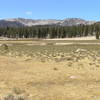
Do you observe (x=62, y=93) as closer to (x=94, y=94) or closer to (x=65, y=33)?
(x=94, y=94)

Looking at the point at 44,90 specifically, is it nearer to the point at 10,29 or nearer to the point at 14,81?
the point at 14,81

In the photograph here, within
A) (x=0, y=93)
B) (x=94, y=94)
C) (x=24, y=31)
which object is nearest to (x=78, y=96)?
(x=94, y=94)

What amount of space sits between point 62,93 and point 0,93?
2796mm

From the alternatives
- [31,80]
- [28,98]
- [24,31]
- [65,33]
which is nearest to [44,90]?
[28,98]

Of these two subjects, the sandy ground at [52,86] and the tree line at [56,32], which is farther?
the tree line at [56,32]

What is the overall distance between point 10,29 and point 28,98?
184818mm

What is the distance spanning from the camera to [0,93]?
41.7ft

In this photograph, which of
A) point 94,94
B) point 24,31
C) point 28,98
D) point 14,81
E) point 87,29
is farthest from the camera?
point 24,31

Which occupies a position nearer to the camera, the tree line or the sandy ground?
the sandy ground

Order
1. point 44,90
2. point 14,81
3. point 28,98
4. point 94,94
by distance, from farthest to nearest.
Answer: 1. point 14,81
2. point 44,90
3. point 94,94
4. point 28,98

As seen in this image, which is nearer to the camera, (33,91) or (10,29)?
(33,91)

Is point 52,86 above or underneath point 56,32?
above

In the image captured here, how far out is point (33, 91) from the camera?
13289 millimetres

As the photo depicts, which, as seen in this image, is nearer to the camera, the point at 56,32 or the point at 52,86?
the point at 52,86
